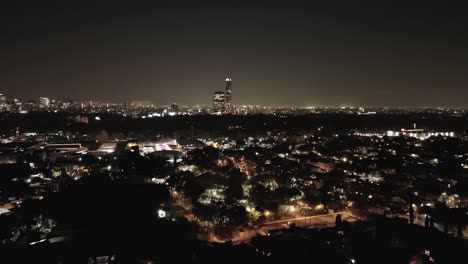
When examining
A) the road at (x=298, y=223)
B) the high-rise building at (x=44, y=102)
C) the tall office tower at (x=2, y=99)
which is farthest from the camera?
the high-rise building at (x=44, y=102)

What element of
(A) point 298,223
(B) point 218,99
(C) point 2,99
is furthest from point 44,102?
(A) point 298,223

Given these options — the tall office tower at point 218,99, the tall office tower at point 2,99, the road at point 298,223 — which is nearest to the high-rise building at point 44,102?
the tall office tower at point 2,99

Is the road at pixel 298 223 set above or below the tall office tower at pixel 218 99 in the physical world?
below

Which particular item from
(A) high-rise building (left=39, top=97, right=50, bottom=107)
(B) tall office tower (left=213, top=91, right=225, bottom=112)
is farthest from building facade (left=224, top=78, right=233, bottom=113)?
(A) high-rise building (left=39, top=97, right=50, bottom=107)

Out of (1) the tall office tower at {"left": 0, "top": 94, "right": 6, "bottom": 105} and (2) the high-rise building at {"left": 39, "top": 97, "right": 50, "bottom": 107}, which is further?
(2) the high-rise building at {"left": 39, "top": 97, "right": 50, "bottom": 107}

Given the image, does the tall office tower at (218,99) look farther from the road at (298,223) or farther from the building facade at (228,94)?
the road at (298,223)

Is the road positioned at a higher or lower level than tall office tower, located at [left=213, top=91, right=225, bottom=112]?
lower

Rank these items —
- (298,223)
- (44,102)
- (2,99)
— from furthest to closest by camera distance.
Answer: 1. (44,102)
2. (2,99)
3. (298,223)

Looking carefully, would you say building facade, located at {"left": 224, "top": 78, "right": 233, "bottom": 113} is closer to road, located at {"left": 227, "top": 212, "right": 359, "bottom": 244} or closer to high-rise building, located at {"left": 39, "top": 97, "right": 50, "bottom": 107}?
high-rise building, located at {"left": 39, "top": 97, "right": 50, "bottom": 107}

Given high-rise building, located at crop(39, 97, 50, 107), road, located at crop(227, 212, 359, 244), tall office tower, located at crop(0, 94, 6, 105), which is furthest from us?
high-rise building, located at crop(39, 97, 50, 107)

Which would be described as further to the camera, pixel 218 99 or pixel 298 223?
pixel 218 99

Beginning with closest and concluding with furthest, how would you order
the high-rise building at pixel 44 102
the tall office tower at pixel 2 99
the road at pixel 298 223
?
the road at pixel 298 223 < the tall office tower at pixel 2 99 < the high-rise building at pixel 44 102

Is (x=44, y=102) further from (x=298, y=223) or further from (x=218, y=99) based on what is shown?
(x=298, y=223)
